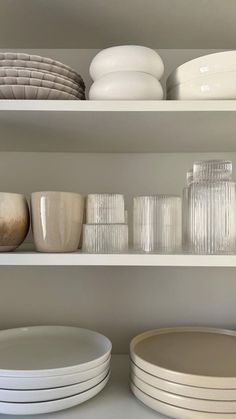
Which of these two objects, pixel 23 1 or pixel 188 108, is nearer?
pixel 188 108

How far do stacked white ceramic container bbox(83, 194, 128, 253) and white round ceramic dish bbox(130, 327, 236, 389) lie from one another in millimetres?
219

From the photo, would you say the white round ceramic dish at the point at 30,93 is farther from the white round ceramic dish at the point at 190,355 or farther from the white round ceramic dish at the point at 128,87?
the white round ceramic dish at the point at 190,355

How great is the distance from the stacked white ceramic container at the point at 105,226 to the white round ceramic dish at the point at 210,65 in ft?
0.91

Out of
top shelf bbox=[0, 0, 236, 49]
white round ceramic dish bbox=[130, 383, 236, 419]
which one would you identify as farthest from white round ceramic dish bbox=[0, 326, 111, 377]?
top shelf bbox=[0, 0, 236, 49]

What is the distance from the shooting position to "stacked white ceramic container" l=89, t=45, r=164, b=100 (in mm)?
750

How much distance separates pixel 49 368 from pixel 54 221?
0.30 meters

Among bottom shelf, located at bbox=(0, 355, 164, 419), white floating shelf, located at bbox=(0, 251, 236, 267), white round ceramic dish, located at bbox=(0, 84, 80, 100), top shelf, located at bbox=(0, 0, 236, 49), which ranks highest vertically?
top shelf, located at bbox=(0, 0, 236, 49)

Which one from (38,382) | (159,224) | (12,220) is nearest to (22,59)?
(12,220)

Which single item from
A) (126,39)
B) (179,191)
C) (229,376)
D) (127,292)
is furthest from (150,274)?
(126,39)

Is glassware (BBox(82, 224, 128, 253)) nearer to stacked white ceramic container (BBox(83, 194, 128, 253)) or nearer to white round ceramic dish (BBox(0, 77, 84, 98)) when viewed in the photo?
stacked white ceramic container (BBox(83, 194, 128, 253))

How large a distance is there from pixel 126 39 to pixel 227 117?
40cm

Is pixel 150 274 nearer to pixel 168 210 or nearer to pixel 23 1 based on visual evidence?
pixel 168 210

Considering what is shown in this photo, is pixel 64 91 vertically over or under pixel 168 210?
over

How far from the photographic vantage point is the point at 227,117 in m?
0.76
